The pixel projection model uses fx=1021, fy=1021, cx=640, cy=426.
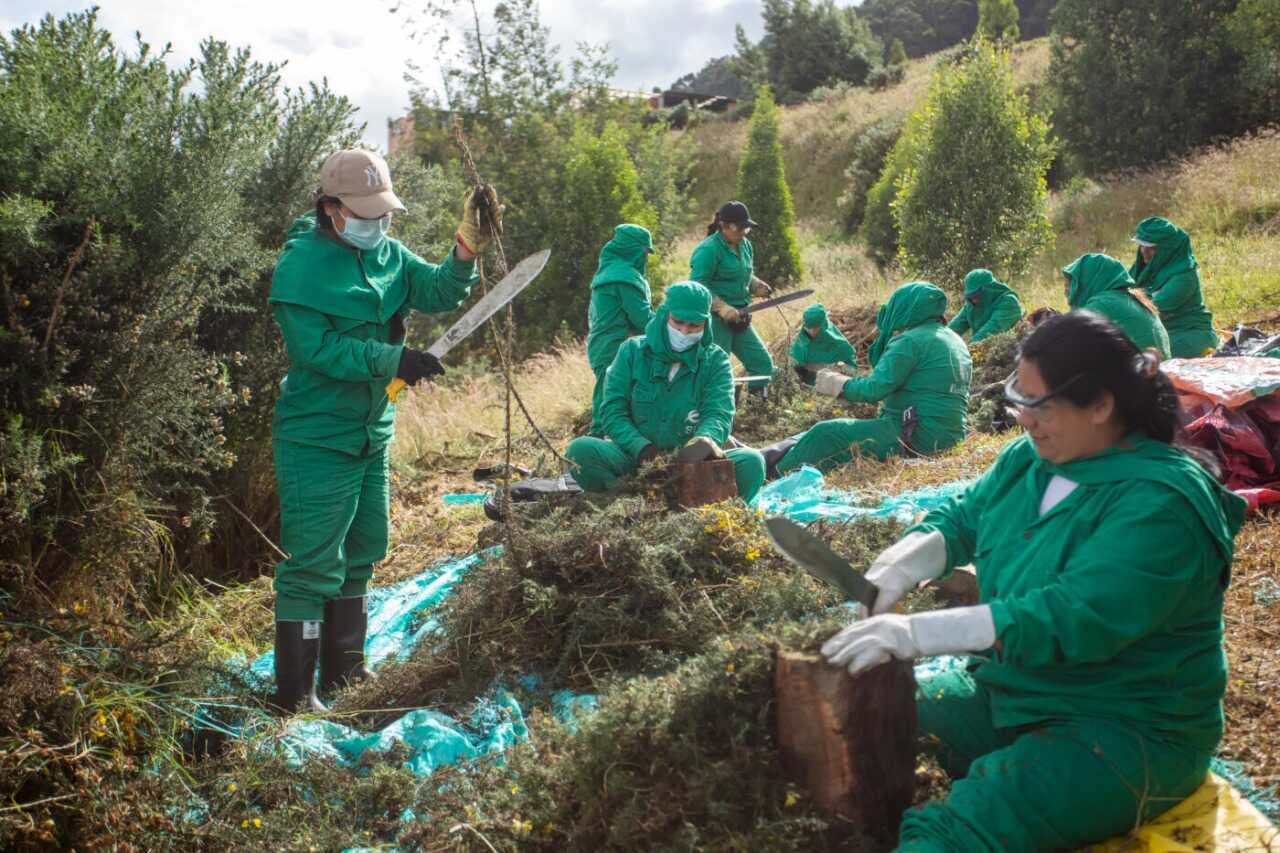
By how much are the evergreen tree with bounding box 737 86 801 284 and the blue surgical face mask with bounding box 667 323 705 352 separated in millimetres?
13794

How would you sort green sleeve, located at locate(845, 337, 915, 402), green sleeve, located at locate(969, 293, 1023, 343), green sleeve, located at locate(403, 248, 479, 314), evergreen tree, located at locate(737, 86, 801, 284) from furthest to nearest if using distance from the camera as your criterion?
evergreen tree, located at locate(737, 86, 801, 284) < green sleeve, located at locate(969, 293, 1023, 343) < green sleeve, located at locate(845, 337, 915, 402) < green sleeve, located at locate(403, 248, 479, 314)

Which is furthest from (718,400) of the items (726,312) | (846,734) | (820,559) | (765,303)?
(765,303)

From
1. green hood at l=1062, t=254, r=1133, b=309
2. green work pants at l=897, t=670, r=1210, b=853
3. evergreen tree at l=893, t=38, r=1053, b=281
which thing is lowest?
green work pants at l=897, t=670, r=1210, b=853

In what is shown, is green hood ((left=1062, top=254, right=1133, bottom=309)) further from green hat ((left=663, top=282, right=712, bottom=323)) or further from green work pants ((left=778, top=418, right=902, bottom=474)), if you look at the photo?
green hat ((left=663, top=282, right=712, bottom=323))

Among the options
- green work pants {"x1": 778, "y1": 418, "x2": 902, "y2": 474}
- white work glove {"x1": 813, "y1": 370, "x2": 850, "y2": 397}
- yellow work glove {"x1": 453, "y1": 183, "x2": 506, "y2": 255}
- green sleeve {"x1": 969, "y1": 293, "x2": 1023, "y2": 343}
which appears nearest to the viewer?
yellow work glove {"x1": 453, "y1": 183, "x2": 506, "y2": 255}

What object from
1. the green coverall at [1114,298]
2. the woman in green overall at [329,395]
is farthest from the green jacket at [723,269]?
the woman in green overall at [329,395]

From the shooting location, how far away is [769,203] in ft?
66.1

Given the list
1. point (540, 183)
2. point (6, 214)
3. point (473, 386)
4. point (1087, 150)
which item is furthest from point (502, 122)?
point (6, 214)

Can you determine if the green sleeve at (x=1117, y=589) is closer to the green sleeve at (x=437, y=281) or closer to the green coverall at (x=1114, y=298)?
the green sleeve at (x=437, y=281)

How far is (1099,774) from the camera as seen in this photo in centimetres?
228

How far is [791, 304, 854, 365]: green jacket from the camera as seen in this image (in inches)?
353

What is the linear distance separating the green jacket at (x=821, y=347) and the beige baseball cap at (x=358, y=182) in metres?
5.23

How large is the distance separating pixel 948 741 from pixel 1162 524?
90 cm

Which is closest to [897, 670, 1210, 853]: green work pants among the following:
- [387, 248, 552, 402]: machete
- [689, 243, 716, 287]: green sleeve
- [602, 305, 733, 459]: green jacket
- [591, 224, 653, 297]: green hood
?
[387, 248, 552, 402]: machete
